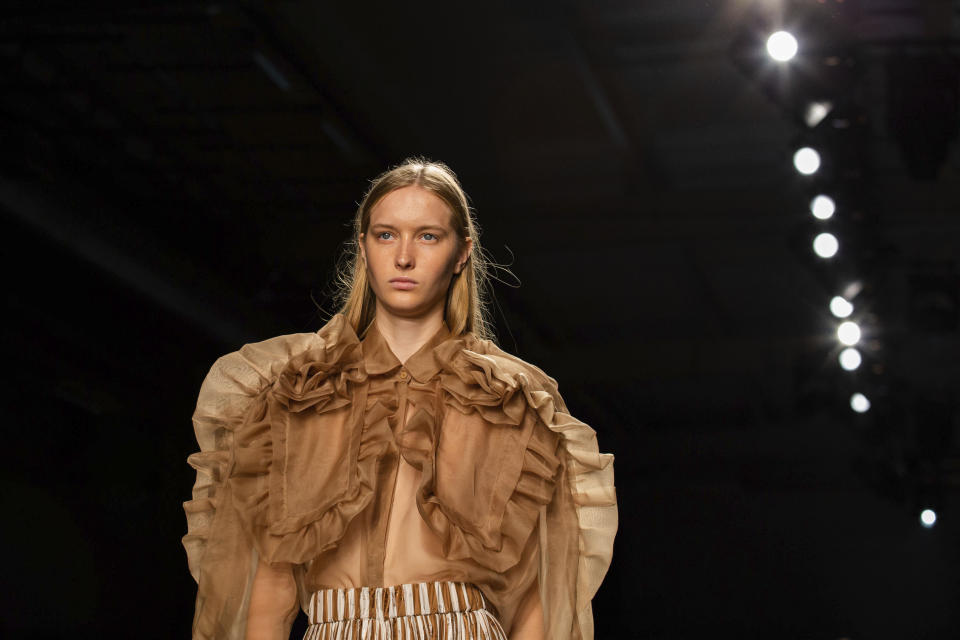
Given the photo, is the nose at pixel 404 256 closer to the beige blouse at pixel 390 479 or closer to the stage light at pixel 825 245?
the beige blouse at pixel 390 479

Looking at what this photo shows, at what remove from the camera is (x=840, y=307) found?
3.41 metres

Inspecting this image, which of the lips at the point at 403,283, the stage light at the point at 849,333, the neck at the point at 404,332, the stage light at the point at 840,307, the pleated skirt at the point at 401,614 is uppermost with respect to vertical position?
the stage light at the point at 840,307

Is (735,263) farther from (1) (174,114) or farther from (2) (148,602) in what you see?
(2) (148,602)

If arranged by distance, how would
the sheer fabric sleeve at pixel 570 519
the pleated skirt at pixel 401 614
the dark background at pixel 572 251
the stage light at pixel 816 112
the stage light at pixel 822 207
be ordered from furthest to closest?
the stage light at pixel 822 207 → the stage light at pixel 816 112 → the dark background at pixel 572 251 → the sheer fabric sleeve at pixel 570 519 → the pleated skirt at pixel 401 614

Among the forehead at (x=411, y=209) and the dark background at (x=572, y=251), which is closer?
the forehead at (x=411, y=209)

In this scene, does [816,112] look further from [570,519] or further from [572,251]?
[570,519]

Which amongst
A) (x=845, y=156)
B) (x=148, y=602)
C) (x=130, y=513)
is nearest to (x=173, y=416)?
(x=130, y=513)

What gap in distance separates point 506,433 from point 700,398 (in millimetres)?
→ 1930

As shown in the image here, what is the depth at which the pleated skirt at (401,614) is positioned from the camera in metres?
1.67

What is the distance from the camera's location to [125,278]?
121 inches

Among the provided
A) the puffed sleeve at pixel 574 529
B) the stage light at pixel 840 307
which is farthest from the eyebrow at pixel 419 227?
the stage light at pixel 840 307

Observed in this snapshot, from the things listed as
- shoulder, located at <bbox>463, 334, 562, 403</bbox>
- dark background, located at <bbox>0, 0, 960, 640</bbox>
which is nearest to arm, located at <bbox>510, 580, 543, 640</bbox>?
shoulder, located at <bbox>463, 334, 562, 403</bbox>

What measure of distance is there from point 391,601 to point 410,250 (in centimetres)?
48

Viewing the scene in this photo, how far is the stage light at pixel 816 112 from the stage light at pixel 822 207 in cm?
20
